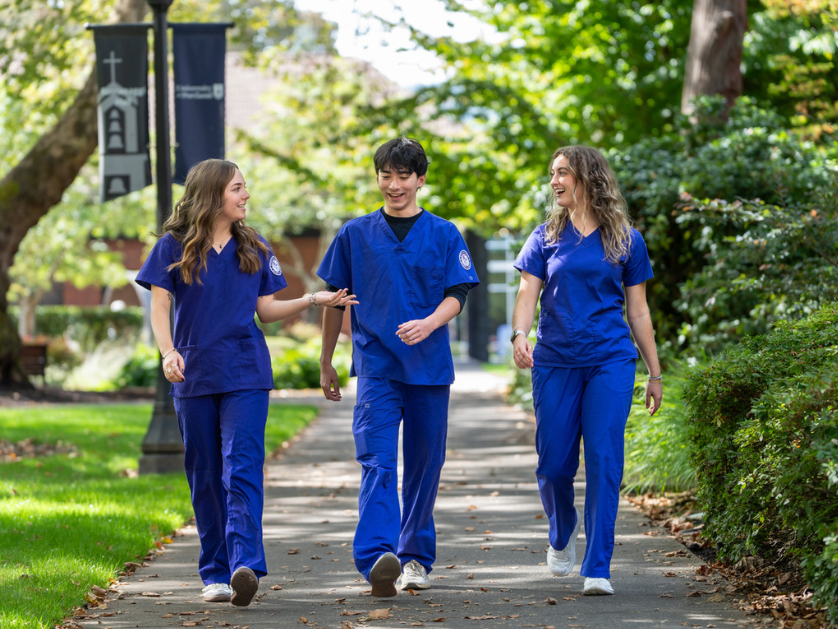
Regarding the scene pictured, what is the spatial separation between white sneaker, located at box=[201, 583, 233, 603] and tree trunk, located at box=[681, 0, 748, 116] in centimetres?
807

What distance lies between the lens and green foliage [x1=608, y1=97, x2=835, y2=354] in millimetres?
8484

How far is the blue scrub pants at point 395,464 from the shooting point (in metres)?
4.41

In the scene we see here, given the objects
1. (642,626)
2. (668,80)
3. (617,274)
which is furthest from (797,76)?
(642,626)

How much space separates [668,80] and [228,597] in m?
11.9

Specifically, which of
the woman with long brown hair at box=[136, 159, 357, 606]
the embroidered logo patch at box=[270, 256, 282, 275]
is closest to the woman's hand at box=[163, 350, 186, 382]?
the woman with long brown hair at box=[136, 159, 357, 606]

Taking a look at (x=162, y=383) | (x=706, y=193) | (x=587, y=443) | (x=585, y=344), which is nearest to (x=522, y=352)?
(x=585, y=344)

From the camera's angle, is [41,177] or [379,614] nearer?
[379,614]

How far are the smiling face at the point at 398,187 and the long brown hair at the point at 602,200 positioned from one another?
2.32 feet

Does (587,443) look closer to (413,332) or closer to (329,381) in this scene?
(413,332)

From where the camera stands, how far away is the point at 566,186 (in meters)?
4.79

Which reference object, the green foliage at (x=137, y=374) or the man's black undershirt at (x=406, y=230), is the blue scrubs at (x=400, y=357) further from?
the green foliage at (x=137, y=374)

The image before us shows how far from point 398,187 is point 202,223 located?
2.99ft

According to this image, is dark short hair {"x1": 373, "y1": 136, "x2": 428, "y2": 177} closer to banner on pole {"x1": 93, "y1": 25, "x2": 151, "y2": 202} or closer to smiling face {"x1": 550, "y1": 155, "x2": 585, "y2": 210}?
smiling face {"x1": 550, "y1": 155, "x2": 585, "y2": 210}

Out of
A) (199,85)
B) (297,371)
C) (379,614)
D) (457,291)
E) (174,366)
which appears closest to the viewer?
(379,614)
